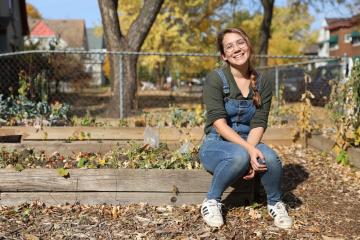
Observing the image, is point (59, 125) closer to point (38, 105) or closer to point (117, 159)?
point (38, 105)

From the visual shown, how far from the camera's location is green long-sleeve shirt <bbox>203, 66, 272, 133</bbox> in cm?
385

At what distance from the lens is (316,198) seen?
4590 millimetres

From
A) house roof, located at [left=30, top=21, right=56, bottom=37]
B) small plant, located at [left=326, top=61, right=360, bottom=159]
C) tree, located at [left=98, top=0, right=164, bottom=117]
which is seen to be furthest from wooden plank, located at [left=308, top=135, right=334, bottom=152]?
house roof, located at [left=30, top=21, right=56, bottom=37]

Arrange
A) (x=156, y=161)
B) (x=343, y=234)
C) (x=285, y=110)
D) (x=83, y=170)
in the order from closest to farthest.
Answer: (x=343, y=234) < (x=83, y=170) < (x=156, y=161) < (x=285, y=110)

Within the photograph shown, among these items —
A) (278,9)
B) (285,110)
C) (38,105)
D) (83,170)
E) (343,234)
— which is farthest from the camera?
(278,9)

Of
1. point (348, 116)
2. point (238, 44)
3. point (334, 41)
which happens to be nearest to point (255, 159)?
point (238, 44)

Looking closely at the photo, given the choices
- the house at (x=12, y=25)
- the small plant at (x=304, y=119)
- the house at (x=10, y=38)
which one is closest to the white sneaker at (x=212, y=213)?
the small plant at (x=304, y=119)

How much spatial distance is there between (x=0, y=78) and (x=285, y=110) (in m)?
7.63

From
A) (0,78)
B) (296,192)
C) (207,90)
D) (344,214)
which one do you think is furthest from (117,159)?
(0,78)

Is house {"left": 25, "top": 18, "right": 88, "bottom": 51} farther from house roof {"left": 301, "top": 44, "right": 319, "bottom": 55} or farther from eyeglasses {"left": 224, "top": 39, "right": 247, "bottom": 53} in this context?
eyeglasses {"left": 224, "top": 39, "right": 247, "bottom": 53}

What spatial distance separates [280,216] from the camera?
3.75 m

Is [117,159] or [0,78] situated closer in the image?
[117,159]

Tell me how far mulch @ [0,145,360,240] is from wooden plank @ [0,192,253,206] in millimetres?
45

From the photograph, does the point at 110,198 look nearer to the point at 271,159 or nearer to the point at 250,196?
the point at 250,196
